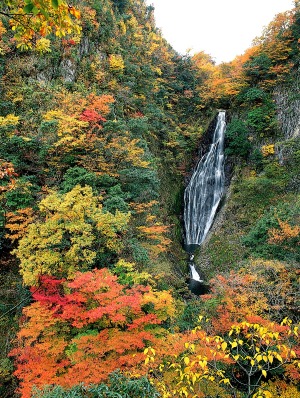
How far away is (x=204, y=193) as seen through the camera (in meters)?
24.8

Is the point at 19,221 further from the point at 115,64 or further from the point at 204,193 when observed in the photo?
the point at 204,193

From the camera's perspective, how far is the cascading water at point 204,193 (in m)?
23.6

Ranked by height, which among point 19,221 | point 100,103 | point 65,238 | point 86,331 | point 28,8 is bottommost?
point 86,331

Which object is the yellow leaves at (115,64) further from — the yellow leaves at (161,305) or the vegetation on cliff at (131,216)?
the yellow leaves at (161,305)

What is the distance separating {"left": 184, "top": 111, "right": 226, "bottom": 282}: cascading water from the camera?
77.5 feet

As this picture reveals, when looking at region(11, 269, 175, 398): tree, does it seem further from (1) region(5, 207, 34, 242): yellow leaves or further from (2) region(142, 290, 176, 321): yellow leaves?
(1) region(5, 207, 34, 242): yellow leaves

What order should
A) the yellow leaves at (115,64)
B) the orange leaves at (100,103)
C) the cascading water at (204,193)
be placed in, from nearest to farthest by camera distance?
the orange leaves at (100,103) → the yellow leaves at (115,64) → the cascading water at (204,193)

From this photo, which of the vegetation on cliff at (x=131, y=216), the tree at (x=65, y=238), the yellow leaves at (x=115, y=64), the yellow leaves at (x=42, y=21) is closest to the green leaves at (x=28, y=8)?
the vegetation on cliff at (x=131, y=216)

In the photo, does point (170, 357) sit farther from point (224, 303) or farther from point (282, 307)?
point (282, 307)

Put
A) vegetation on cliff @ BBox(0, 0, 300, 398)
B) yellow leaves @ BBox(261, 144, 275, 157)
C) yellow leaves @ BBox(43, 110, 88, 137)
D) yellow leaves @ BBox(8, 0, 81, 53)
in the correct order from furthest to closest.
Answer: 1. yellow leaves @ BBox(261, 144, 275, 157)
2. yellow leaves @ BBox(43, 110, 88, 137)
3. vegetation on cliff @ BBox(0, 0, 300, 398)
4. yellow leaves @ BBox(8, 0, 81, 53)

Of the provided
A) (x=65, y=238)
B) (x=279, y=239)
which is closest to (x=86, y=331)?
(x=65, y=238)

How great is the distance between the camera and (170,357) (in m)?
7.11

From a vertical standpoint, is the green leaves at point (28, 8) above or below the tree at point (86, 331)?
above

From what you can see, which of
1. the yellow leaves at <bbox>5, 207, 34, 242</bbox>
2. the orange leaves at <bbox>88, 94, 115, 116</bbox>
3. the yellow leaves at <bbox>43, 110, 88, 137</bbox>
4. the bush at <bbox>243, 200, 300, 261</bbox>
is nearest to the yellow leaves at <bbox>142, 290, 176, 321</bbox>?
the yellow leaves at <bbox>5, 207, 34, 242</bbox>
